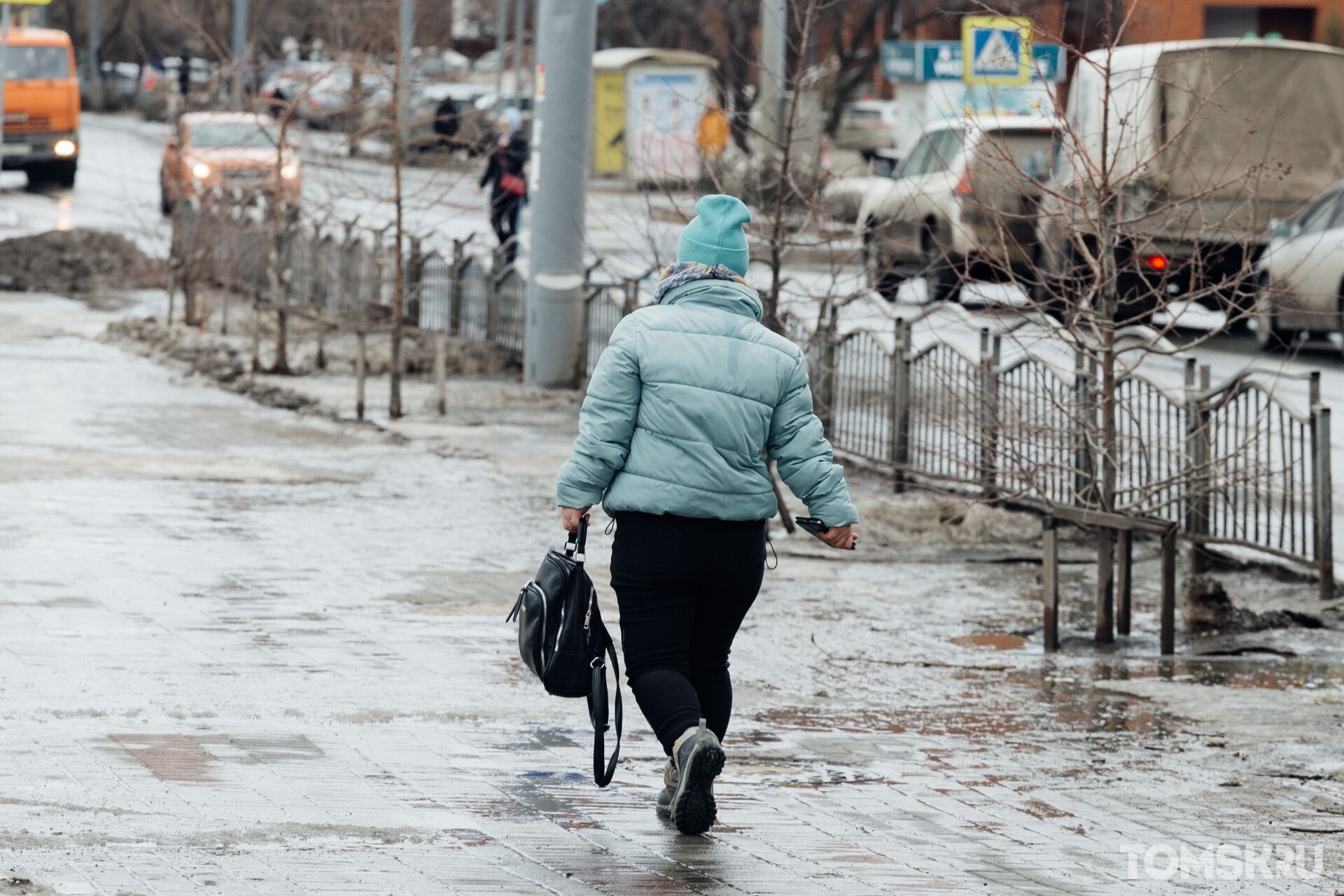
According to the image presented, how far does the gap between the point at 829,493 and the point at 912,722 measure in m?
1.76

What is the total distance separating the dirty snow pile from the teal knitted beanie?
18885 mm

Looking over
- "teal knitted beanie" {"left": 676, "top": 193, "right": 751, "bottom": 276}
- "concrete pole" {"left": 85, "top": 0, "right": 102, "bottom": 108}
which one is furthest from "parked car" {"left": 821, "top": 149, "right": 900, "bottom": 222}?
"concrete pole" {"left": 85, "top": 0, "right": 102, "bottom": 108}

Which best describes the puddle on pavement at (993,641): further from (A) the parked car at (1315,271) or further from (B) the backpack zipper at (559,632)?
(A) the parked car at (1315,271)

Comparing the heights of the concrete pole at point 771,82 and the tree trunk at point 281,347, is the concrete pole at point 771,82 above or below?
above

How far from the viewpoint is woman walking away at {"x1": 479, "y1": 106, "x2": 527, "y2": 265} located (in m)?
23.9

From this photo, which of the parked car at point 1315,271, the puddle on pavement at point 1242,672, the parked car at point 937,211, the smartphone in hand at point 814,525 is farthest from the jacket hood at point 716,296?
the parked car at point 1315,271

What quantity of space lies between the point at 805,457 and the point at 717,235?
617mm

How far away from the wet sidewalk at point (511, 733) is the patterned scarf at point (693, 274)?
4.47ft

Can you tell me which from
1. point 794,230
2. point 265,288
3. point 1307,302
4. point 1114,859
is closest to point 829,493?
point 1114,859

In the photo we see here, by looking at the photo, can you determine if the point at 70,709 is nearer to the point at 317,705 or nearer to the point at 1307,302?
the point at 317,705

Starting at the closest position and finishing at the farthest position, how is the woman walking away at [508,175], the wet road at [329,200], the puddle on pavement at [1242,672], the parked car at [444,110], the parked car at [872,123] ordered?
the puddle on pavement at [1242,672] → the wet road at [329,200] → the parked car at [444,110] → the woman walking away at [508,175] → the parked car at [872,123]

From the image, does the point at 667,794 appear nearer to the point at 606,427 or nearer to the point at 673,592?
the point at 673,592

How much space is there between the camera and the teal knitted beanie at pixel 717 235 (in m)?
5.46

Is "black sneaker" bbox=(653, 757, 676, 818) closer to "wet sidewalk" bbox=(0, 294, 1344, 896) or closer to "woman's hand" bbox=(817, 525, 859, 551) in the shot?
"wet sidewalk" bbox=(0, 294, 1344, 896)
